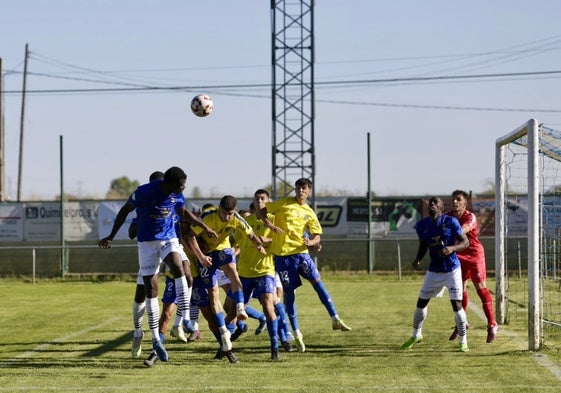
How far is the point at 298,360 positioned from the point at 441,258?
2402 mm

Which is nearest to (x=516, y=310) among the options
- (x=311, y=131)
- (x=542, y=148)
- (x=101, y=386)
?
(x=542, y=148)

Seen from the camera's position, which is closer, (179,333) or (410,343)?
(410,343)

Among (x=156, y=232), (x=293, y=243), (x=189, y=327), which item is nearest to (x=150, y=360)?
(x=156, y=232)

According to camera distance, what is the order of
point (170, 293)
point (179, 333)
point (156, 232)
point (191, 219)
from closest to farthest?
1. point (156, 232)
2. point (191, 219)
3. point (170, 293)
4. point (179, 333)

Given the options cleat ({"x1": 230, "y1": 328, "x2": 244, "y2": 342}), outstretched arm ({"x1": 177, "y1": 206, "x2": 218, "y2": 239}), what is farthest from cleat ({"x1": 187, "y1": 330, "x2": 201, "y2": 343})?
outstretched arm ({"x1": 177, "y1": 206, "x2": 218, "y2": 239})

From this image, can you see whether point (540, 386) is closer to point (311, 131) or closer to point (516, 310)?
point (516, 310)

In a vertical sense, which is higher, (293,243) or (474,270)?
(293,243)

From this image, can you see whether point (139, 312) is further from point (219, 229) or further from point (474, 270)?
point (474, 270)

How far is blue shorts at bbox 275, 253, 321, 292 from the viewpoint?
13.3 m

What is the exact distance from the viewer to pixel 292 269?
13352 mm

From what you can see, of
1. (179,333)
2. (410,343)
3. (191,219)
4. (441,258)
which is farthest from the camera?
(179,333)

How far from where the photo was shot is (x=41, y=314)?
18875mm

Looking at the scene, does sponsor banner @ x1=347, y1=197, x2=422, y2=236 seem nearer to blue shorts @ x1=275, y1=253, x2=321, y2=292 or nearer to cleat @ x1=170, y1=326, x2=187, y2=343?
cleat @ x1=170, y1=326, x2=187, y2=343

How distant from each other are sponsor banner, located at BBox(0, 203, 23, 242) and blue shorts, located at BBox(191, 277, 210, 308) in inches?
920
